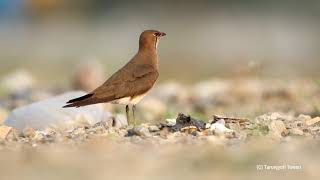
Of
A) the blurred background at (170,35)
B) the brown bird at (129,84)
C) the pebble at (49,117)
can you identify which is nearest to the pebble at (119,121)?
the pebble at (49,117)

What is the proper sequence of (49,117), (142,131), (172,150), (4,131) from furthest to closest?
(49,117) < (4,131) < (142,131) < (172,150)

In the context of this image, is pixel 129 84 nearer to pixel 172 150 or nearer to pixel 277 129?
pixel 277 129

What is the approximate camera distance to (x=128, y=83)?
8383 millimetres

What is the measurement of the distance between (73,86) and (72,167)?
898 cm

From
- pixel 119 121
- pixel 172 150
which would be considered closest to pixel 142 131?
pixel 172 150

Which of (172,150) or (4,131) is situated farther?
(4,131)

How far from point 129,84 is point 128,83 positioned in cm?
1

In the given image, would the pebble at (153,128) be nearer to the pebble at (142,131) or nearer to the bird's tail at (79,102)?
the pebble at (142,131)

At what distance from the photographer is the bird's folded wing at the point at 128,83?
27.1ft

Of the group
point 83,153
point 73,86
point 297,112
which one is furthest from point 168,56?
point 83,153

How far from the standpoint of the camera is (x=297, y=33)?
33031 millimetres

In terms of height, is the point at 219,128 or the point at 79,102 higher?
the point at 79,102

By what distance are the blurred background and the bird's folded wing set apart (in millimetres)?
8563

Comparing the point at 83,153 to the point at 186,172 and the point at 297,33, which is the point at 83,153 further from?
the point at 297,33
